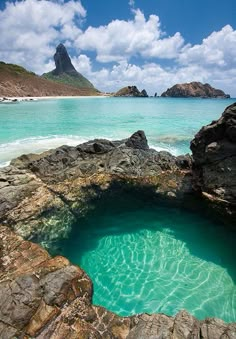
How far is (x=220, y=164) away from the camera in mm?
8891

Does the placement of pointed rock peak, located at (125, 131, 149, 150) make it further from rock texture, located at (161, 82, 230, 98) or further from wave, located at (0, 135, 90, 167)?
rock texture, located at (161, 82, 230, 98)

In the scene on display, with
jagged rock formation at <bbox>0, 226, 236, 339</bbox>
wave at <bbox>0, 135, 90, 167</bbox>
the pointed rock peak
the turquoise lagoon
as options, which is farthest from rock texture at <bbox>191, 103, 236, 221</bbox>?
wave at <bbox>0, 135, 90, 167</bbox>

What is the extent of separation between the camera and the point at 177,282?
7.31 m

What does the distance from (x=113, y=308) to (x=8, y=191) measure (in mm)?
4438

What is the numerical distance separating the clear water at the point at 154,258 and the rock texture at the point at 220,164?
3.54 ft

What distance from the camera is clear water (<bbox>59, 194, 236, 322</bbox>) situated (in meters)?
6.82

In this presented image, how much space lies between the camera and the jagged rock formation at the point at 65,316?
4.65 meters

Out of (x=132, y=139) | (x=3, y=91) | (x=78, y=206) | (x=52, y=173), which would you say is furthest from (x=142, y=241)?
(x=3, y=91)

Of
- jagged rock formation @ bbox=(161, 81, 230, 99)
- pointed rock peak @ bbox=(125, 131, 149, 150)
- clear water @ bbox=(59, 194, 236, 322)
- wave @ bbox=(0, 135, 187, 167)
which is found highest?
pointed rock peak @ bbox=(125, 131, 149, 150)

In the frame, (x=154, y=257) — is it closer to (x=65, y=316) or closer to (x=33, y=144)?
(x=65, y=316)

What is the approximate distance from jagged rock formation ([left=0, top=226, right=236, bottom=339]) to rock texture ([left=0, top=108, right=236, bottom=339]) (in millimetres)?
16

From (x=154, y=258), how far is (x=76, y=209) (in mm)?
2855

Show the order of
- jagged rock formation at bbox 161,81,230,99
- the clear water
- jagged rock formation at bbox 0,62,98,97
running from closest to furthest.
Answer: the clear water < jagged rock formation at bbox 0,62,98,97 < jagged rock formation at bbox 161,81,230,99

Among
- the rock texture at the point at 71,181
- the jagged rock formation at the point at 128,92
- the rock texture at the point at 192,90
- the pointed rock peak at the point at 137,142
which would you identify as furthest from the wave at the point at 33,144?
the rock texture at the point at 192,90
